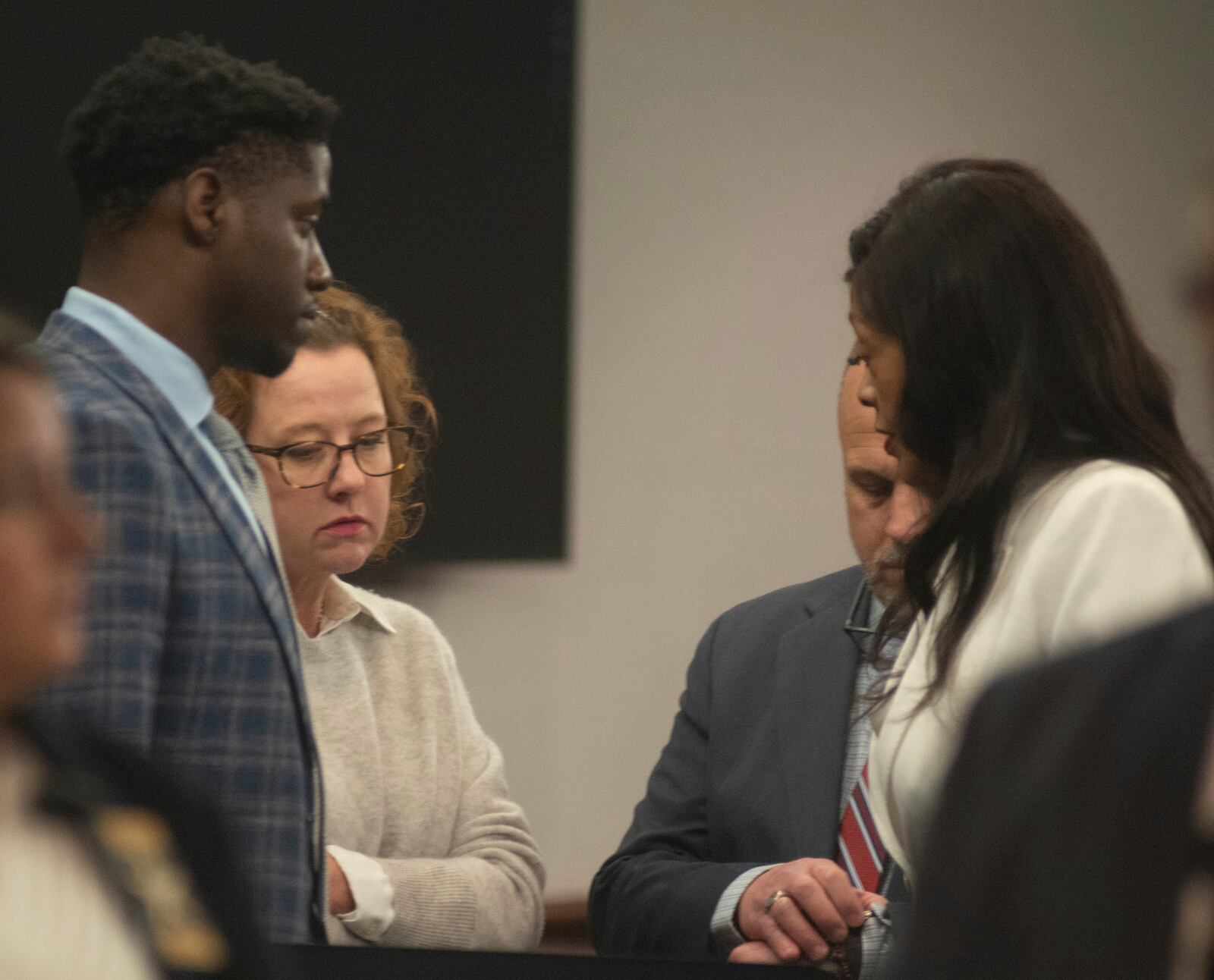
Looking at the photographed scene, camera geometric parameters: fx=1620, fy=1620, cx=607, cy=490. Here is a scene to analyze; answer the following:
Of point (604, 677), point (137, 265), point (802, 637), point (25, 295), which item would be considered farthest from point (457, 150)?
point (137, 265)

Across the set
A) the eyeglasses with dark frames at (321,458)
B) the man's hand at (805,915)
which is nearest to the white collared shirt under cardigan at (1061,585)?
the man's hand at (805,915)

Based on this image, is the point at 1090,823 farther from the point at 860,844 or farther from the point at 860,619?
the point at 860,619

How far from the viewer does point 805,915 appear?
1748 mm

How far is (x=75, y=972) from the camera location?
2.39ft

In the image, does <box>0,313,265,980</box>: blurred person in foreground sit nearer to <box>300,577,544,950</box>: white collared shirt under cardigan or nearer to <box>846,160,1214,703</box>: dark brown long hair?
<box>846,160,1214,703</box>: dark brown long hair

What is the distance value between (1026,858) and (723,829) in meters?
1.32

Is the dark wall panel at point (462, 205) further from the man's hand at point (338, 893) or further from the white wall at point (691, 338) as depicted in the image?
the man's hand at point (338, 893)

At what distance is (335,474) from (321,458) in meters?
0.03

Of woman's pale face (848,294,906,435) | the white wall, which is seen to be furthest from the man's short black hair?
the white wall

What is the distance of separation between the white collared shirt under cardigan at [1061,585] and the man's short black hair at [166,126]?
2.71ft

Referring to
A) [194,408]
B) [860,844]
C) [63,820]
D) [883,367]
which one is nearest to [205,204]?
[194,408]

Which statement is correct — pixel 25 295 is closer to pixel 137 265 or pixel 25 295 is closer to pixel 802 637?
pixel 137 265

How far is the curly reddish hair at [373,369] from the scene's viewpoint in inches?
82.7

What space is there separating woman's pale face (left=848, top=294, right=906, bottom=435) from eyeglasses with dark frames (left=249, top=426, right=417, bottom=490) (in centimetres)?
72
